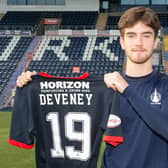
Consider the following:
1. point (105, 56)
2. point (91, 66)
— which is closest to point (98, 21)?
point (105, 56)

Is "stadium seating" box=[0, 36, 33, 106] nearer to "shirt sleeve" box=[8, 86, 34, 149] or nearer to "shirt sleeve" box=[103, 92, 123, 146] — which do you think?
"shirt sleeve" box=[8, 86, 34, 149]

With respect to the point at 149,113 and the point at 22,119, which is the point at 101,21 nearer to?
the point at 22,119

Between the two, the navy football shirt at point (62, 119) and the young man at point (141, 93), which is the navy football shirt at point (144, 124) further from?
the navy football shirt at point (62, 119)

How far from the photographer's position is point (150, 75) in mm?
3070

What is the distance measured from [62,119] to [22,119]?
38 centimetres

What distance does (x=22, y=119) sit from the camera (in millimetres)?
3645

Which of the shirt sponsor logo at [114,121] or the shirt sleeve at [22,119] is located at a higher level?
the shirt sponsor logo at [114,121]

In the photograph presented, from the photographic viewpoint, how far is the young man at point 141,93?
2.91 meters

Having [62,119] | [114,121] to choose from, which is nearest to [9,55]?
[62,119]

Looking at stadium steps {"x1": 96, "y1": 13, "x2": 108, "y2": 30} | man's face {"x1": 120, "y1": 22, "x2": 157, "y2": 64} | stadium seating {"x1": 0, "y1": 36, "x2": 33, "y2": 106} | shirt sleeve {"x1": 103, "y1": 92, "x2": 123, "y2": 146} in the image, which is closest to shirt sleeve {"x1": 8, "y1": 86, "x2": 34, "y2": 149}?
shirt sleeve {"x1": 103, "y1": 92, "x2": 123, "y2": 146}

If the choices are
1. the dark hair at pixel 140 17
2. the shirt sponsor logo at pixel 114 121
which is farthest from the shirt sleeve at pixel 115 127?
the dark hair at pixel 140 17

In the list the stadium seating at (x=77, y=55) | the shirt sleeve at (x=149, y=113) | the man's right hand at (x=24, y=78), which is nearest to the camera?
the shirt sleeve at (x=149, y=113)

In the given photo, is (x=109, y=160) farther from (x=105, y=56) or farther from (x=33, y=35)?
(x=33, y=35)

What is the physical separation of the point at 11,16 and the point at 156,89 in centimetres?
3406
